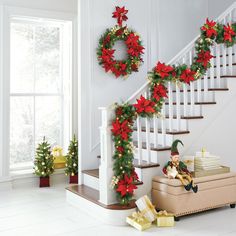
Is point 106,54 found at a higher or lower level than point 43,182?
higher

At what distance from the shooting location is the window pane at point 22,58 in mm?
5902

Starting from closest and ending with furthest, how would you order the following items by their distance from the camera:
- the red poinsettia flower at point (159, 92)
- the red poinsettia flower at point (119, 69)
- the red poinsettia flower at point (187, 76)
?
the red poinsettia flower at point (159, 92) < the red poinsettia flower at point (187, 76) < the red poinsettia flower at point (119, 69)

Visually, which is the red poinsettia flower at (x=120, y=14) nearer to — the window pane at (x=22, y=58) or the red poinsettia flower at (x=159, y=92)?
the window pane at (x=22, y=58)

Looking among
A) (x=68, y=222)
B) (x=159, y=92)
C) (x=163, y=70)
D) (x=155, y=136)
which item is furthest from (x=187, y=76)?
(x=68, y=222)

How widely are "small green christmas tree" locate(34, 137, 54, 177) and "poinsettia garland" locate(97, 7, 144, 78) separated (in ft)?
5.10

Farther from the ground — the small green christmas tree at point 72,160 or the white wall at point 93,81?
the white wall at point 93,81

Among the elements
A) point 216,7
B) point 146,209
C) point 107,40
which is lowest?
point 146,209

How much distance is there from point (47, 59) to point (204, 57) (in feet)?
8.86

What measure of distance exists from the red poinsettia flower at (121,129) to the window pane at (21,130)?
2502 mm

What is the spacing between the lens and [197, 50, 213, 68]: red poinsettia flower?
Result: 4.86 m

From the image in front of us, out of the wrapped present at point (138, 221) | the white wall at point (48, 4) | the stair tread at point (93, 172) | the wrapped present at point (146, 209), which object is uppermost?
the white wall at point (48, 4)

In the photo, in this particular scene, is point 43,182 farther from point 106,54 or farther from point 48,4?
point 48,4

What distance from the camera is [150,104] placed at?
4184mm

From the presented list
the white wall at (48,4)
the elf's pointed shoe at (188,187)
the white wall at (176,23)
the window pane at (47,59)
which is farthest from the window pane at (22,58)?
the elf's pointed shoe at (188,187)
